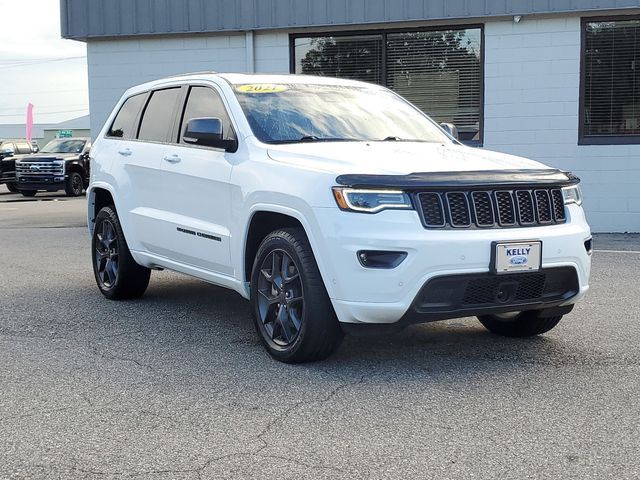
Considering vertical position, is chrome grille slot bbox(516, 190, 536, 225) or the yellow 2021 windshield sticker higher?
the yellow 2021 windshield sticker

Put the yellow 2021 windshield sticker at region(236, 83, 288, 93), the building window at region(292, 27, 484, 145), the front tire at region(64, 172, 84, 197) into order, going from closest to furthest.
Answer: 1. the yellow 2021 windshield sticker at region(236, 83, 288, 93)
2. the building window at region(292, 27, 484, 145)
3. the front tire at region(64, 172, 84, 197)

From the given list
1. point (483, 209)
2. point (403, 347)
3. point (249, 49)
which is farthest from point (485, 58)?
point (483, 209)

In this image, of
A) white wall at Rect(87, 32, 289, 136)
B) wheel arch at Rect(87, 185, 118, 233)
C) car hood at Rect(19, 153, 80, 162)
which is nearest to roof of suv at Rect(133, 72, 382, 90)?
wheel arch at Rect(87, 185, 118, 233)

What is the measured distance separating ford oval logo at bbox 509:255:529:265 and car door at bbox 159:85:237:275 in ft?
6.37

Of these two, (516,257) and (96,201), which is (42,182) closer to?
(96,201)

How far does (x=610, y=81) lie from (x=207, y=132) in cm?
932

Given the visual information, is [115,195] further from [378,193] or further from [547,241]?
[547,241]

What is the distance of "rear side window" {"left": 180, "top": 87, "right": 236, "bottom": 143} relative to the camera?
20.3 feet

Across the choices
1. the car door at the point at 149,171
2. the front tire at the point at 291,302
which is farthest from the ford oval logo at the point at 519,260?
the car door at the point at 149,171

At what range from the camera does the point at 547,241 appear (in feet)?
16.9

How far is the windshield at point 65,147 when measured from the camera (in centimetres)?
2533

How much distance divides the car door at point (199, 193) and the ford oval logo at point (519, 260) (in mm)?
1943

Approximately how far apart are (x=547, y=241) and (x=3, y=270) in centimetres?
653

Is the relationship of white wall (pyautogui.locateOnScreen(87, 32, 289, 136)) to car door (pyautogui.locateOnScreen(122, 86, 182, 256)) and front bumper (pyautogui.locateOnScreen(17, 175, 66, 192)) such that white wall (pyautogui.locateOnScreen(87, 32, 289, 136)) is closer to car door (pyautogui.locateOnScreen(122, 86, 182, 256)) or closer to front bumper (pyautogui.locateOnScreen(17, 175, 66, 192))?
car door (pyautogui.locateOnScreen(122, 86, 182, 256))
